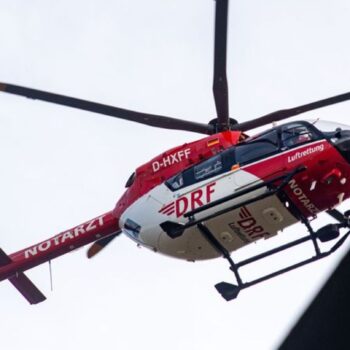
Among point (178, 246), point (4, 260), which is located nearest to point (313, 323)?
point (178, 246)

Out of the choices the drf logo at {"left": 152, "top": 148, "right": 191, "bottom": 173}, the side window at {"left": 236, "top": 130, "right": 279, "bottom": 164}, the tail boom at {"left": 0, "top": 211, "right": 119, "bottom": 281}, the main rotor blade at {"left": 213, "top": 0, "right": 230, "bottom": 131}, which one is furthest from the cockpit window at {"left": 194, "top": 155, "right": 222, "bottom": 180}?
the tail boom at {"left": 0, "top": 211, "right": 119, "bottom": 281}

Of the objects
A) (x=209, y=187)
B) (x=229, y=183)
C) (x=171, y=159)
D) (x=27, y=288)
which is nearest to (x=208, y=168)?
(x=209, y=187)

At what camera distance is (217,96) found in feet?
39.2

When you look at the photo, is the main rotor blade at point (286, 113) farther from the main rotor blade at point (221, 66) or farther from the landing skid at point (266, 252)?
the landing skid at point (266, 252)

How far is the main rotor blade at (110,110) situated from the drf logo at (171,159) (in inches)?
18.5

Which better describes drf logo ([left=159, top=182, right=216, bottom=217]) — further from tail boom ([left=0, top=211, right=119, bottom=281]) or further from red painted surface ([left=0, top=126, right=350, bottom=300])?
tail boom ([left=0, top=211, right=119, bottom=281])

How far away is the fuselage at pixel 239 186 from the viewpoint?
35.2ft

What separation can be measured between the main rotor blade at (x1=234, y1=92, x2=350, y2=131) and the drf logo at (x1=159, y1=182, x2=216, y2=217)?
5.55ft

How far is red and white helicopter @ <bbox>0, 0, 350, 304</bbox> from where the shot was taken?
10734mm

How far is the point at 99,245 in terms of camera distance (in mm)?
13703

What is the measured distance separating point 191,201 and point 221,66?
2028mm

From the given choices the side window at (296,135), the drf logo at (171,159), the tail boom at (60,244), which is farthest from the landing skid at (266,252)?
the tail boom at (60,244)

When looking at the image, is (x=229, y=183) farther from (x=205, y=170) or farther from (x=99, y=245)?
(x=99, y=245)

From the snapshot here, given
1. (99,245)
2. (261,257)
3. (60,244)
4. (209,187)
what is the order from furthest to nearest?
(99,245)
(60,244)
(209,187)
(261,257)
